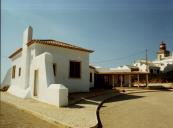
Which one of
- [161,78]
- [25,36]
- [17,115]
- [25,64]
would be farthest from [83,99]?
[161,78]

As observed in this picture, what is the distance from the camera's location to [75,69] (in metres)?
19.1

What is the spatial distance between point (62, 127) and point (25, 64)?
11.4m

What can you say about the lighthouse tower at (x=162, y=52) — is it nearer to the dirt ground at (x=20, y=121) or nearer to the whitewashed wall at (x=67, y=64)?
the whitewashed wall at (x=67, y=64)

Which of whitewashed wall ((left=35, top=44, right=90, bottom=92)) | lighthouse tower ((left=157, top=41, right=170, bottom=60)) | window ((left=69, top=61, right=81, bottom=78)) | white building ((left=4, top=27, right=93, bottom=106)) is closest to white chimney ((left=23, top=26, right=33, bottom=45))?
white building ((left=4, top=27, right=93, bottom=106))

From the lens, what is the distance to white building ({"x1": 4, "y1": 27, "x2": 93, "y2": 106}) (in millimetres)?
14414

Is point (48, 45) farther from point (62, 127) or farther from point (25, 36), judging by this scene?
point (62, 127)

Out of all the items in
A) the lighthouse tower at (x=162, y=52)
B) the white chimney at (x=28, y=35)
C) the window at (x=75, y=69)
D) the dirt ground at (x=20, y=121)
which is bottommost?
the dirt ground at (x=20, y=121)

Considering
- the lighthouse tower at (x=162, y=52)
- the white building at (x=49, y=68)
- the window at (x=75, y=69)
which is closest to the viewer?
the white building at (x=49, y=68)

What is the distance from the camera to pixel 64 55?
60.2 feet

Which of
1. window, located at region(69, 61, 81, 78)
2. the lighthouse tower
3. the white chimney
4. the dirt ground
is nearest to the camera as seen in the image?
the dirt ground

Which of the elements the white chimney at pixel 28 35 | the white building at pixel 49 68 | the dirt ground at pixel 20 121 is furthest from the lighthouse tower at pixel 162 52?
the dirt ground at pixel 20 121

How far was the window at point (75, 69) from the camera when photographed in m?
18.8

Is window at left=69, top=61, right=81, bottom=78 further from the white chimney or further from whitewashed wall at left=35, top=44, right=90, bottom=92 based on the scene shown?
the white chimney

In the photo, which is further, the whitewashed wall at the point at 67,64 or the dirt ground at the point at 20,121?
the whitewashed wall at the point at 67,64
